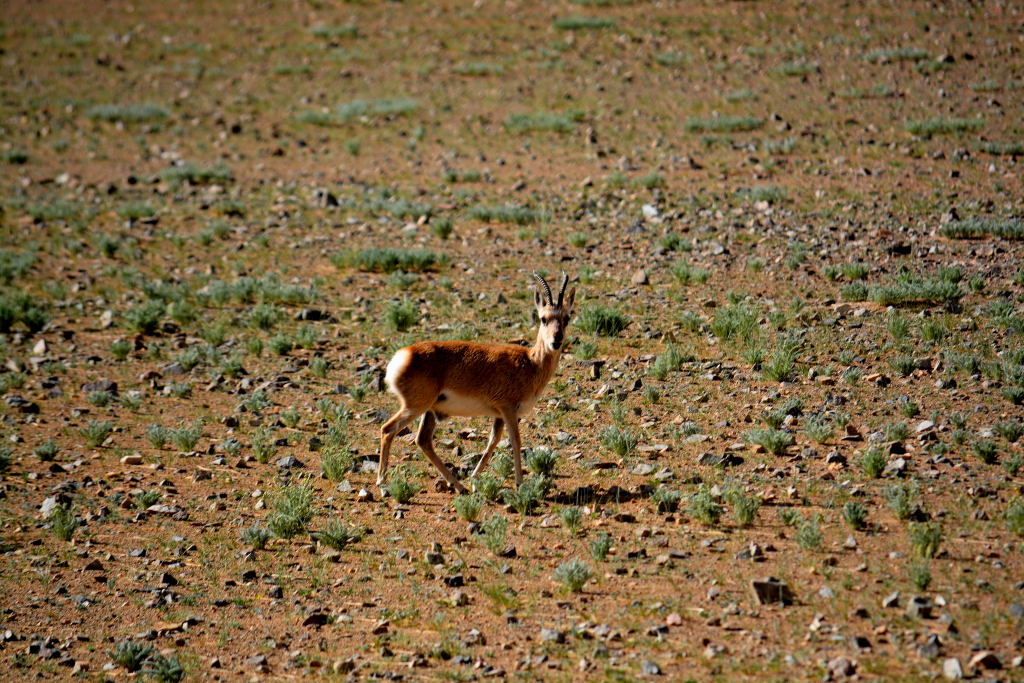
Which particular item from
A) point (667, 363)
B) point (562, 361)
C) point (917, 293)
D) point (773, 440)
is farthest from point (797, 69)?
point (773, 440)

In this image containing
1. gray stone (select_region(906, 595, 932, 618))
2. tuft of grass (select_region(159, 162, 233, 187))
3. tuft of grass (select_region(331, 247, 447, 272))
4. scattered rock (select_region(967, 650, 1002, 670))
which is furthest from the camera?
tuft of grass (select_region(159, 162, 233, 187))

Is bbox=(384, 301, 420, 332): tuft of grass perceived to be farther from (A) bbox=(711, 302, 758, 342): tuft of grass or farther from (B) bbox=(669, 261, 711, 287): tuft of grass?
(A) bbox=(711, 302, 758, 342): tuft of grass

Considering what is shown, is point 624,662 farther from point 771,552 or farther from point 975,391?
point 975,391

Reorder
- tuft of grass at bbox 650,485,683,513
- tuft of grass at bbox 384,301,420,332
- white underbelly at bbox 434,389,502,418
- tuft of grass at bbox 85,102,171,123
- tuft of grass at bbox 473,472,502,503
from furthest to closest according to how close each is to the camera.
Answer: tuft of grass at bbox 85,102,171,123
tuft of grass at bbox 384,301,420,332
white underbelly at bbox 434,389,502,418
tuft of grass at bbox 473,472,502,503
tuft of grass at bbox 650,485,683,513

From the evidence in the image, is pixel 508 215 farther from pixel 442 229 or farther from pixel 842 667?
pixel 842 667

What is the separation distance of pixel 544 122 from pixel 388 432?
647 inches

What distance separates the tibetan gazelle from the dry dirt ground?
0.60 meters

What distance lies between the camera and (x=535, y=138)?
1004 inches

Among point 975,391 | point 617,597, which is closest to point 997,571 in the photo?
point 617,597

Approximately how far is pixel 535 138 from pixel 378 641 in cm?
1882

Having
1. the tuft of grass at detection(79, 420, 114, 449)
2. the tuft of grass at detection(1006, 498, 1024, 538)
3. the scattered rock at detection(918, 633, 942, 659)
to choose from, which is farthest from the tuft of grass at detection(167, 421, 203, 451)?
the tuft of grass at detection(1006, 498, 1024, 538)

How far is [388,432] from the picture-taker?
35.5 ft

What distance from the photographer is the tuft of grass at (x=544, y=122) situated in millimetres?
25641

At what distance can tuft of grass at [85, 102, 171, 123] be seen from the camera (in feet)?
102
